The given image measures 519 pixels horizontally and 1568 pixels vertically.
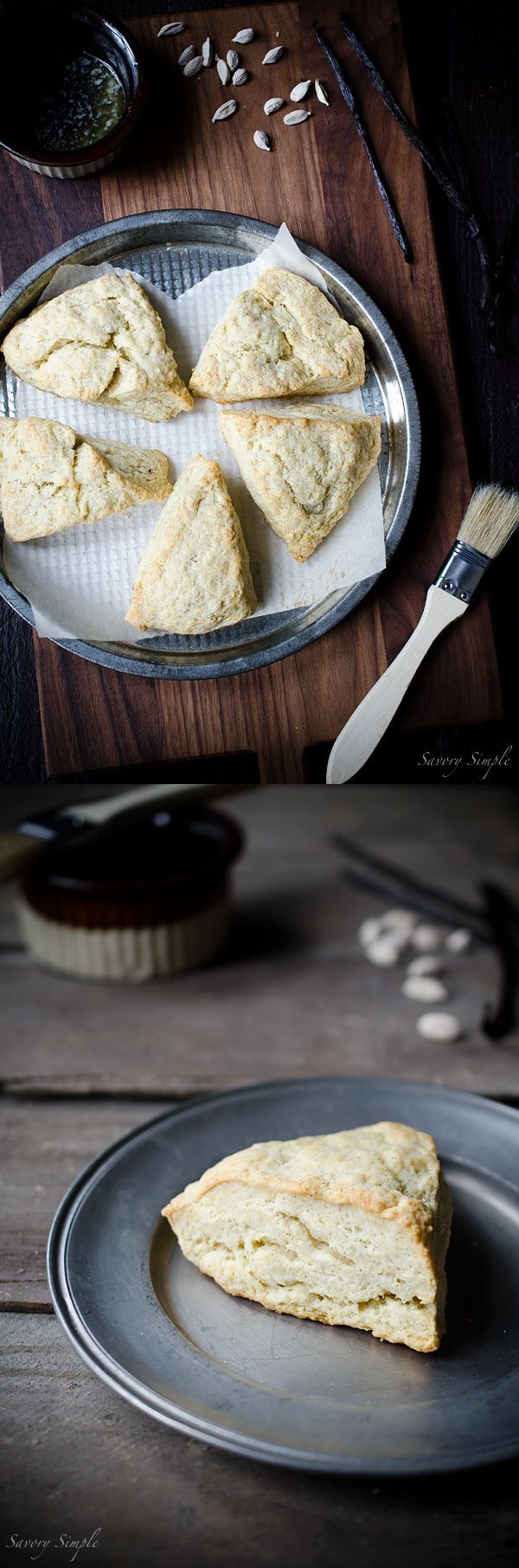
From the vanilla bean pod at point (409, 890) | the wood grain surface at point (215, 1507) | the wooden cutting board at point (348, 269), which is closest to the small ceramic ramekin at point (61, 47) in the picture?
the wooden cutting board at point (348, 269)

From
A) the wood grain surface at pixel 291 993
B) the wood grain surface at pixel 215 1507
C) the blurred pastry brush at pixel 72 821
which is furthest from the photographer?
the wood grain surface at pixel 291 993

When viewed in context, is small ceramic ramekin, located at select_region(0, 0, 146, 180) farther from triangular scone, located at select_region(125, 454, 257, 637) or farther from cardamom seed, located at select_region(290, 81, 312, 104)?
triangular scone, located at select_region(125, 454, 257, 637)

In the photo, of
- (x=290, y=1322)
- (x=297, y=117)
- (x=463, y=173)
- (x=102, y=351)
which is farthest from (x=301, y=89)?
(x=290, y=1322)

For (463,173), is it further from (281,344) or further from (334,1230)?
(334,1230)

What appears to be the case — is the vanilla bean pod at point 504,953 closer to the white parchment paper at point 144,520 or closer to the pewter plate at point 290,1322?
the pewter plate at point 290,1322

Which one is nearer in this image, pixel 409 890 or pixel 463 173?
pixel 463 173

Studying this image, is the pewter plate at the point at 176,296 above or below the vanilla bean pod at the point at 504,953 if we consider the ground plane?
above

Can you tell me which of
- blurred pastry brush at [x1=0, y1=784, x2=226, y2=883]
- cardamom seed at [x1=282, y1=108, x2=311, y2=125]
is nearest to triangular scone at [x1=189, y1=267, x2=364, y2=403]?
cardamom seed at [x1=282, y1=108, x2=311, y2=125]
